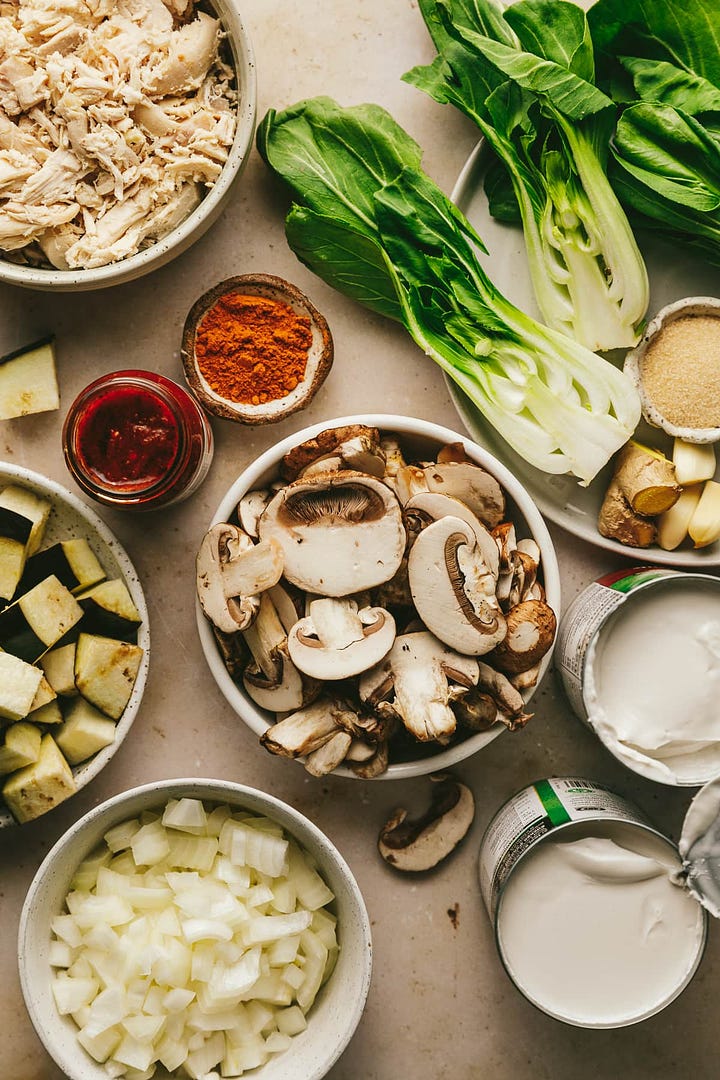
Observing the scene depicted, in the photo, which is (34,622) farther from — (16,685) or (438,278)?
(438,278)

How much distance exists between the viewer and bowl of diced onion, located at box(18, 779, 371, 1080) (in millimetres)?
1326

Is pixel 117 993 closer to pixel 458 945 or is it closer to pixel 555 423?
pixel 458 945

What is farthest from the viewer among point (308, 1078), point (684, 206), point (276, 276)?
point (276, 276)

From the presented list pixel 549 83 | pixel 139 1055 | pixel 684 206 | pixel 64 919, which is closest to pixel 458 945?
pixel 139 1055

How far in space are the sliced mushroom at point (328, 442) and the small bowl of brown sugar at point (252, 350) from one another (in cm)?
14

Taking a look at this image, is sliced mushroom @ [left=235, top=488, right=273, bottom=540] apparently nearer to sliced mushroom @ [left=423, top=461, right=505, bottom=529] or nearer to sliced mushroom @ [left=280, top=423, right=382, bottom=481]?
sliced mushroom @ [left=280, top=423, right=382, bottom=481]

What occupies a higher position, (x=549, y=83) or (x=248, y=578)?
(x=549, y=83)

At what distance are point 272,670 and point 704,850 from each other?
700 mm

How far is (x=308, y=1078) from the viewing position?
4.30ft

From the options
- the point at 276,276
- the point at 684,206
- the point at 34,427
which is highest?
the point at 684,206

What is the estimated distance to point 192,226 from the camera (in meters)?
1.38

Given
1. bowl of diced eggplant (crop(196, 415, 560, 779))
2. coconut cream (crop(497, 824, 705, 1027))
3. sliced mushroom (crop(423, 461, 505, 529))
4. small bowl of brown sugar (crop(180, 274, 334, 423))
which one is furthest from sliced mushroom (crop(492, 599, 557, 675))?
small bowl of brown sugar (crop(180, 274, 334, 423))

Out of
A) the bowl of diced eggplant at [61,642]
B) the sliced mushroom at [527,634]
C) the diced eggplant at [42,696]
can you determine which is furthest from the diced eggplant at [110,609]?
the sliced mushroom at [527,634]

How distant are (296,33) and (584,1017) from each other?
1737 mm
